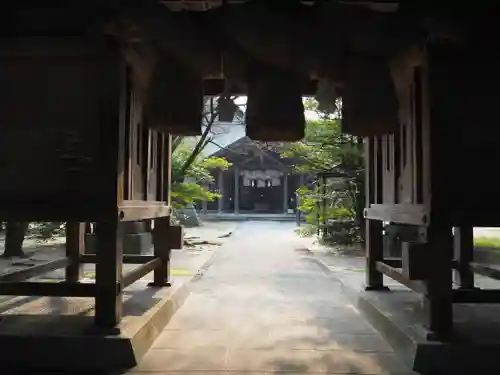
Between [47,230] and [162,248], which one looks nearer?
[162,248]

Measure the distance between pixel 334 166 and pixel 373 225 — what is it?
7587 millimetres

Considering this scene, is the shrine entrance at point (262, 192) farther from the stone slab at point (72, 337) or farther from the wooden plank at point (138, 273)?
the stone slab at point (72, 337)

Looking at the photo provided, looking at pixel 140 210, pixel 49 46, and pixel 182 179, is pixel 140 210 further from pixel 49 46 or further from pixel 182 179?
pixel 182 179

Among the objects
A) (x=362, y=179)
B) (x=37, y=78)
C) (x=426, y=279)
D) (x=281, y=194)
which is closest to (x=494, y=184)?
(x=426, y=279)

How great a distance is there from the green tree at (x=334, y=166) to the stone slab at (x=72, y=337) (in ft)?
27.3

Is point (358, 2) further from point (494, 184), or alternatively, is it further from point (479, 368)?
point (479, 368)

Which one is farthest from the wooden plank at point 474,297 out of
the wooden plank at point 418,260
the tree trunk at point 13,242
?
the tree trunk at point 13,242

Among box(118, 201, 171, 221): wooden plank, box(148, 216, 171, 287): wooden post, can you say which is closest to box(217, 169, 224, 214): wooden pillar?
box(148, 216, 171, 287): wooden post

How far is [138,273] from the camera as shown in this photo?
15.4 ft

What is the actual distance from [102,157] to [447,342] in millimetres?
2785

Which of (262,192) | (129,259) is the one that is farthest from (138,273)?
(262,192)

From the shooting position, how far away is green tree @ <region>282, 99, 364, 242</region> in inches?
485

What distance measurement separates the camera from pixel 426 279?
3.68 meters

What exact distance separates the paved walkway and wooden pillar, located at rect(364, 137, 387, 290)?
467mm
